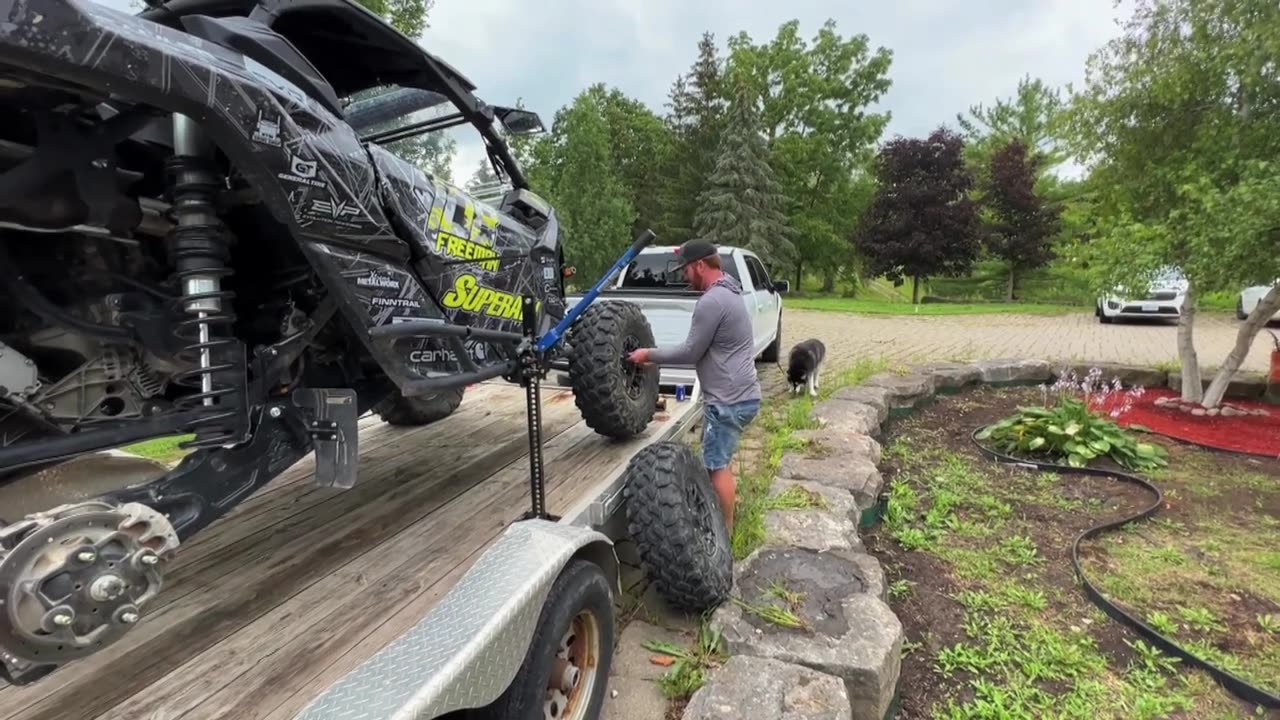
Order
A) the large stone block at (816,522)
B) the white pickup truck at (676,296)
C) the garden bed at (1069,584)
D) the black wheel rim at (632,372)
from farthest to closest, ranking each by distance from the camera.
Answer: the white pickup truck at (676,296), the black wheel rim at (632,372), the large stone block at (816,522), the garden bed at (1069,584)

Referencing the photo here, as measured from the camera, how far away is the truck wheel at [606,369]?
3473 mm

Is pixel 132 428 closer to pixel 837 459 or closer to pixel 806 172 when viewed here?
pixel 837 459

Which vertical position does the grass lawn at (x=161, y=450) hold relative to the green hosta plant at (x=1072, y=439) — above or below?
above

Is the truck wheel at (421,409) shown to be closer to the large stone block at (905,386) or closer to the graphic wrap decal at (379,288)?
the graphic wrap decal at (379,288)

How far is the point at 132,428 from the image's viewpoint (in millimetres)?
1866

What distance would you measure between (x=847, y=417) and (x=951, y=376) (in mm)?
3183

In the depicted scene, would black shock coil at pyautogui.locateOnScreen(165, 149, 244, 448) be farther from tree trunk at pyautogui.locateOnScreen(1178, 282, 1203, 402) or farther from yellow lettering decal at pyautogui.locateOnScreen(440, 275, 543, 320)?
tree trunk at pyautogui.locateOnScreen(1178, 282, 1203, 402)

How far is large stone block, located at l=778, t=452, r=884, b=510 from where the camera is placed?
389 cm

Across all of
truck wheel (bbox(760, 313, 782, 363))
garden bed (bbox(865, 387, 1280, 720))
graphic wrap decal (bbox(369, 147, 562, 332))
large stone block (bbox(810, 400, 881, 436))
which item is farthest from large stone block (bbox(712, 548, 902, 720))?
truck wheel (bbox(760, 313, 782, 363))

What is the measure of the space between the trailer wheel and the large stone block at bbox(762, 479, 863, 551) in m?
1.25

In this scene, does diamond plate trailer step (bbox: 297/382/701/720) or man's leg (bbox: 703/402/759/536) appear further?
man's leg (bbox: 703/402/759/536)

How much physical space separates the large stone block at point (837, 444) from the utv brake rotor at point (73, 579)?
3.86 meters

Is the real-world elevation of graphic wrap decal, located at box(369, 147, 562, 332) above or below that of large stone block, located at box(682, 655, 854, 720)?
above

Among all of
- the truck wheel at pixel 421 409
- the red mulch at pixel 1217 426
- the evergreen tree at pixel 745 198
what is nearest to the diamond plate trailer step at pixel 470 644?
the truck wheel at pixel 421 409
